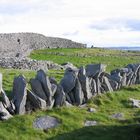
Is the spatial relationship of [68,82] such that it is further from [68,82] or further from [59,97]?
[59,97]

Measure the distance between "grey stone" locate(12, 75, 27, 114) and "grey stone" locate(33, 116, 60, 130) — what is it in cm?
85

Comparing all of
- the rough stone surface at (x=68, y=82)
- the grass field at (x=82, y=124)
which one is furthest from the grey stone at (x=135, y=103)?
the rough stone surface at (x=68, y=82)

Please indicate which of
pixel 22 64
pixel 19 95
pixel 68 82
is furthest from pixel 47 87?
pixel 22 64

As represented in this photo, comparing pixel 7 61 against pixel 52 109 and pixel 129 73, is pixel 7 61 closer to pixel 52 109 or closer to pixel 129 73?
pixel 129 73

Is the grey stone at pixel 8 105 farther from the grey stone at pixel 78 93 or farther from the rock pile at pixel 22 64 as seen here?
the rock pile at pixel 22 64

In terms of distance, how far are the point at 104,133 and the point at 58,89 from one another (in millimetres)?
3722

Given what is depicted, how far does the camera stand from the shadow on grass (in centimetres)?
2023

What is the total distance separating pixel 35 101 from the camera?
73.4 ft

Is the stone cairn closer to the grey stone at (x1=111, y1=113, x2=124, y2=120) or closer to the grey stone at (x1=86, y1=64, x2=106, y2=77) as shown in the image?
the grey stone at (x1=86, y1=64, x2=106, y2=77)

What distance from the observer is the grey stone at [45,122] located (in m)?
21.4

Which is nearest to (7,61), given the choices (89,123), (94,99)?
(94,99)

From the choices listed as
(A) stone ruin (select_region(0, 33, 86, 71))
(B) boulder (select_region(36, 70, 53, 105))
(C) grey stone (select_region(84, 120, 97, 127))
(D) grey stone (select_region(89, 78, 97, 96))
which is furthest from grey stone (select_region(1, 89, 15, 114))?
(A) stone ruin (select_region(0, 33, 86, 71))

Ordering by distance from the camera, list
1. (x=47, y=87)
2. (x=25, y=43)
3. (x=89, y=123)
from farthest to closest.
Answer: (x=25, y=43) < (x=47, y=87) < (x=89, y=123)

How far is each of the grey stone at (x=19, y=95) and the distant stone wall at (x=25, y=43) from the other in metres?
28.7
